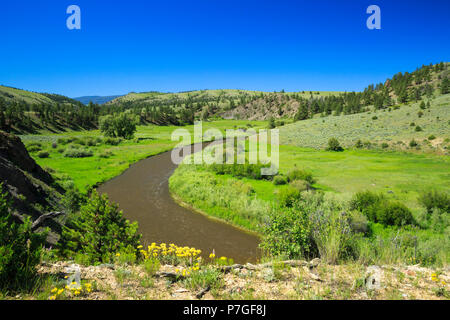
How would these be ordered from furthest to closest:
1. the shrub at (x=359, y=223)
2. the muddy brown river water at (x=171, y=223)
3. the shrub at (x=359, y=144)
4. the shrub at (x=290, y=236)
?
the shrub at (x=359, y=144)
the muddy brown river water at (x=171, y=223)
the shrub at (x=359, y=223)
the shrub at (x=290, y=236)

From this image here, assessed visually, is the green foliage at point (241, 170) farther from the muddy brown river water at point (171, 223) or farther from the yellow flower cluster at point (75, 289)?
the yellow flower cluster at point (75, 289)

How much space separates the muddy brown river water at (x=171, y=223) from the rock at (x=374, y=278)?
976 centimetres

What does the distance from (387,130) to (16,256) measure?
75225 mm

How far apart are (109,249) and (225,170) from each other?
26210mm

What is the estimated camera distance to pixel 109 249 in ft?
31.2

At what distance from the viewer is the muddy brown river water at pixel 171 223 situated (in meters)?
17.5

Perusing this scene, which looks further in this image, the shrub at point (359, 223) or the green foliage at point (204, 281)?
the shrub at point (359, 223)

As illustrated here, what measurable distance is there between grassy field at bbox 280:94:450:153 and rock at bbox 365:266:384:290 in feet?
164

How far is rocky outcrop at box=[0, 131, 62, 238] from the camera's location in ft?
44.0

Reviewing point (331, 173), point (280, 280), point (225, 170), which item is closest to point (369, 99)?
point (331, 173)

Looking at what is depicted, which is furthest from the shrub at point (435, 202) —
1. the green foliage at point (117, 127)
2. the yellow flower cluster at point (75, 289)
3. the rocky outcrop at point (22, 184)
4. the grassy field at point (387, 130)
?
the green foliage at point (117, 127)

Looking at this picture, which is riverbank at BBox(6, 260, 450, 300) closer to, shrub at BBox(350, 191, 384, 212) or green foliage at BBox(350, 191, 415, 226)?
green foliage at BBox(350, 191, 415, 226)

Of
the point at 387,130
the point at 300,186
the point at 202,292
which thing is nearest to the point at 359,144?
the point at 387,130

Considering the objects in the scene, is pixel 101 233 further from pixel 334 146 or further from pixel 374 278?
pixel 334 146
